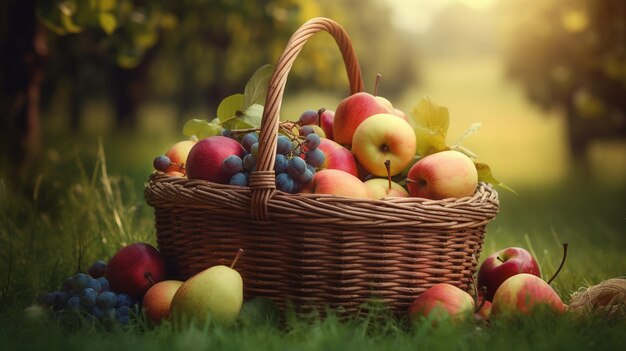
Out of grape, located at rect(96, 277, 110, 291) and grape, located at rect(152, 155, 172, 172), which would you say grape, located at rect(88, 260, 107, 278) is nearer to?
grape, located at rect(96, 277, 110, 291)

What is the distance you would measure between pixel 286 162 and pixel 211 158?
286 millimetres

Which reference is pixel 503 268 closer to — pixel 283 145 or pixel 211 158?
pixel 283 145

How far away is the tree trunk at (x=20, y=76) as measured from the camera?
5508mm

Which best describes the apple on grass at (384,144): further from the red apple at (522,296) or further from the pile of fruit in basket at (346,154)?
the red apple at (522,296)

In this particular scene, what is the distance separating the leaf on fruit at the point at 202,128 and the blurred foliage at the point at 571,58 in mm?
5000

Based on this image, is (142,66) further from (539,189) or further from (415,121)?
(415,121)

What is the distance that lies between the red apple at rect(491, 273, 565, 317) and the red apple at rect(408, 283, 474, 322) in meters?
0.15

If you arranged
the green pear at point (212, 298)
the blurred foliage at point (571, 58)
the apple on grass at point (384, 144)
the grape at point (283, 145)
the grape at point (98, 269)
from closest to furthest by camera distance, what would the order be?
1. the green pear at point (212, 298)
2. the grape at point (283, 145)
3. the apple on grass at point (384, 144)
4. the grape at point (98, 269)
5. the blurred foliage at point (571, 58)

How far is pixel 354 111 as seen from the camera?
298 centimetres

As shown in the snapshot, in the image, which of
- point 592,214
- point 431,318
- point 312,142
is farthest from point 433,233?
point 592,214

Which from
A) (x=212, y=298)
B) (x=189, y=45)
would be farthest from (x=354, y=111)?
(x=189, y=45)

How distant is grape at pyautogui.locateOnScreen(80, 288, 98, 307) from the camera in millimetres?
2611

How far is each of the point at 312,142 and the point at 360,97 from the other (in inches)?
16.9

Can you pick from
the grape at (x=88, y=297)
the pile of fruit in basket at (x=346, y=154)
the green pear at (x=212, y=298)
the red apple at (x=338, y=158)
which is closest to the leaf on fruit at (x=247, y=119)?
the pile of fruit in basket at (x=346, y=154)
